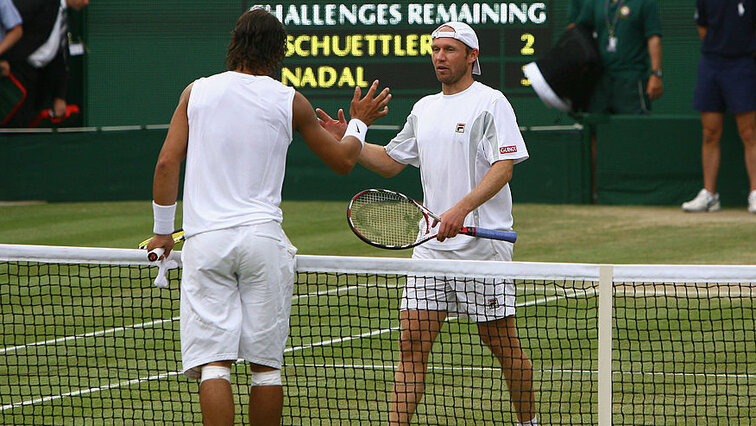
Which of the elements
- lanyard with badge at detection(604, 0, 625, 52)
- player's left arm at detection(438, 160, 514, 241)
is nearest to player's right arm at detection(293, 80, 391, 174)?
player's left arm at detection(438, 160, 514, 241)

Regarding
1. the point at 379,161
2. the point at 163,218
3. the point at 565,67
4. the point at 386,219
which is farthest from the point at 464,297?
the point at 565,67

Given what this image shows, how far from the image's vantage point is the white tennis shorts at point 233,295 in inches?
181

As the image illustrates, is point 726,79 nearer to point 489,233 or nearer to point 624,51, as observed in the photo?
point 624,51

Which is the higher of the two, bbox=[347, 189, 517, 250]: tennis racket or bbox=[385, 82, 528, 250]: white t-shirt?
bbox=[385, 82, 528, 250]: white t-shirt

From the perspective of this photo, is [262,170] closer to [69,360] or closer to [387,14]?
[69,360]

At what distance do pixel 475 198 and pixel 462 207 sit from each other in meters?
0.07

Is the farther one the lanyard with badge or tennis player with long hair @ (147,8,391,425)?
the lanyard with badge

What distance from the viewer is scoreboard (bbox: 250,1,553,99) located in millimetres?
13867

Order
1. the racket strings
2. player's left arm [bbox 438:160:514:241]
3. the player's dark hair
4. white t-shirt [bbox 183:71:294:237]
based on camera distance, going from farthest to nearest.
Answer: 1. the racket strings
2. player's left arm [bbox 438:160:514:241]
3. the player's dark hair
4. white t-shirt [bbox 183:71:294:237]

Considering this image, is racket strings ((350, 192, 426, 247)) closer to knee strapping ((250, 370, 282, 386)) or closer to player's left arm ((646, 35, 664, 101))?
knee strapping ((250, 370, 282, 386))

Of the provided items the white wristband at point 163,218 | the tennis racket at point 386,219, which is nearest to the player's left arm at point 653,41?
the tennis racket at point 386,219

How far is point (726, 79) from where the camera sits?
12.4 m

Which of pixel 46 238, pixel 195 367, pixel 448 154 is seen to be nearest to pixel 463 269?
pixel 448 154

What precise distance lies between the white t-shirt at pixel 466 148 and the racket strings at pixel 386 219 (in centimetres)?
9
